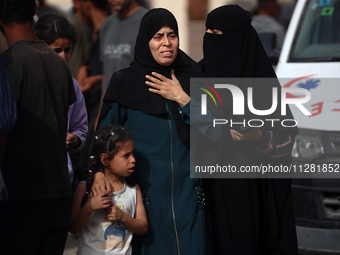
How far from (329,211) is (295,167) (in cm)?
40

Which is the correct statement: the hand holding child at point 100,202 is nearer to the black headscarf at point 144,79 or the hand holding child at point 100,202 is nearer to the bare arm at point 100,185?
the bare arm at point 100,185

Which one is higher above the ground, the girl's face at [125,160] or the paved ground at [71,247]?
the girl's face at [125,160]

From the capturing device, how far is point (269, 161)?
14.7 ft

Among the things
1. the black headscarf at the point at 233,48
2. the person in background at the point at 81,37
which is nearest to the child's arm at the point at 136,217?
the black headscarf at the point at 233,48

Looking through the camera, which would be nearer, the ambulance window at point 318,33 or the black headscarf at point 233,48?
the black headscarf at point 233,48

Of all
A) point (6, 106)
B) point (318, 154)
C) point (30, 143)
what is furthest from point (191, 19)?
point (6, 106)

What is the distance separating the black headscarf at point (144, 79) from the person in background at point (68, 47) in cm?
27

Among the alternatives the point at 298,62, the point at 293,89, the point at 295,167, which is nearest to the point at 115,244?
the point at 295,167

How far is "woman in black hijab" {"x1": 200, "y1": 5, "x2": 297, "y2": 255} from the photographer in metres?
4.37

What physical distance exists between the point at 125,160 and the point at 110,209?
0.28m

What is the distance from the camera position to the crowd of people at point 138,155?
344 centimetres

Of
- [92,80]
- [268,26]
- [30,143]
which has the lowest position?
[268,26]

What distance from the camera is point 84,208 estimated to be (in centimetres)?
399

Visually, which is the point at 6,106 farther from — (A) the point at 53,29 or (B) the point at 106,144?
(A) the point at 53,29
